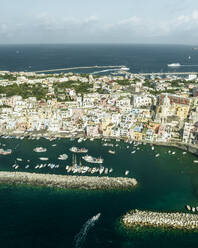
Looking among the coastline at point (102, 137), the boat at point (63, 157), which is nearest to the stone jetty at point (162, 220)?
the boat at point (63, 157)

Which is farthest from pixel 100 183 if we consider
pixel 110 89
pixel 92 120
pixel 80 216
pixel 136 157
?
pixel 110 89

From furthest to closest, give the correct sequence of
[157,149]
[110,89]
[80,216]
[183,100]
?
[110,89]
[183,100]
[157,149]
[80,216]

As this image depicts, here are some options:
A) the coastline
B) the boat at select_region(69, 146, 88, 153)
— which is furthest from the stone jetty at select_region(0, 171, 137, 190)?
the coastline

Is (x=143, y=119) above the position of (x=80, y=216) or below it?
above

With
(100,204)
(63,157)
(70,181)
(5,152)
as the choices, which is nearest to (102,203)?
(100,204)

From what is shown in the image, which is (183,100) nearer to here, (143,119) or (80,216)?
(143,119)
